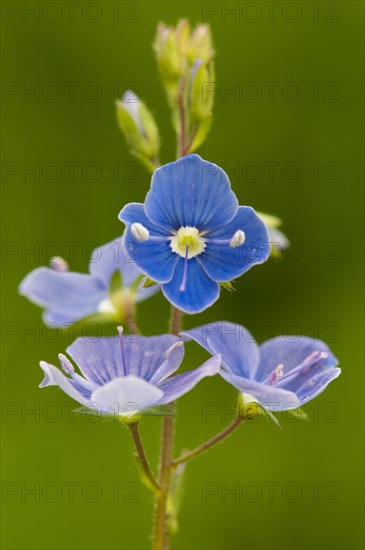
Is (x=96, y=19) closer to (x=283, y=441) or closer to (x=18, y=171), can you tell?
(x=18, y=171)

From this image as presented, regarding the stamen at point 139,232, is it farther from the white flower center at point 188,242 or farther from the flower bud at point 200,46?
the flower bud at point 200,46

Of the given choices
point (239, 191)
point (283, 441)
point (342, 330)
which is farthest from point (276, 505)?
point (239, 191)

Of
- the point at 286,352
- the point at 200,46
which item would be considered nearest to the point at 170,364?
the point at 286,352

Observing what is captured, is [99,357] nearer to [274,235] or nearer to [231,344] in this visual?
[231,344]

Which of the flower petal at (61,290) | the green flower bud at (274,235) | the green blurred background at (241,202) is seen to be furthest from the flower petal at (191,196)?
the green blurred background at (241,202)

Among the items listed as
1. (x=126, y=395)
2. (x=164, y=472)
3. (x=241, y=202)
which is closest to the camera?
(x=126, y=395)

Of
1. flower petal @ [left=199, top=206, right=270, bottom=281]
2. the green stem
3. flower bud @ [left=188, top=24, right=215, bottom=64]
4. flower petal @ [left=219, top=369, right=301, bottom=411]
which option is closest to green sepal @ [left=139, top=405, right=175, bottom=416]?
flower petal @ [left=219, top=369, right=301, bottom=411]
